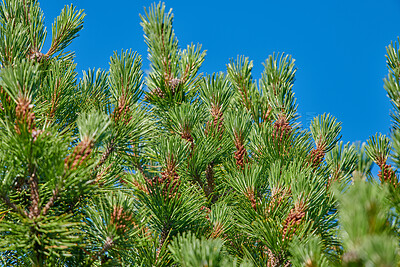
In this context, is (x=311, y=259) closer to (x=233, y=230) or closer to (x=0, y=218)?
(x=233, y=230)

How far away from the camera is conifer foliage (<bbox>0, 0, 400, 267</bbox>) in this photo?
1202 millimetres

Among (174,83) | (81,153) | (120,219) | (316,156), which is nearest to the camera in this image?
(81,153)

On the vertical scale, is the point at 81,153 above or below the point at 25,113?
below

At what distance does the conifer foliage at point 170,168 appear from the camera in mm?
1202

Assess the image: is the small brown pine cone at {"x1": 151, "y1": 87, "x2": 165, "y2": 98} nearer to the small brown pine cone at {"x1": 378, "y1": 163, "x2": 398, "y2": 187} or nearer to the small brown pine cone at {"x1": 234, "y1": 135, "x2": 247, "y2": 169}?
the small brown pine cone at {"x1": 234, "y1": 135, "x2": 247, "y2": 169}

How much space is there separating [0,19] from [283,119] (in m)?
1.36

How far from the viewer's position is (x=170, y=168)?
1630 mm

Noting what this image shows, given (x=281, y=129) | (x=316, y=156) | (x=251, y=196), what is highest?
(x=281, y=129)

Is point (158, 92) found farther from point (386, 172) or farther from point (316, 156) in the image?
point (386, 172)

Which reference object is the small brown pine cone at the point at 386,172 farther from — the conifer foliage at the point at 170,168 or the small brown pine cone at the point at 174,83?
the small brown pine cone at the point at 174,83

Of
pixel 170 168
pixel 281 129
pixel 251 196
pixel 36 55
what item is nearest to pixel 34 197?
pixel 170 168

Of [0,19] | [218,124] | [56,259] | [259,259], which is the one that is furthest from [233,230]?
[0,19]

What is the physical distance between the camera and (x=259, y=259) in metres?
1.71

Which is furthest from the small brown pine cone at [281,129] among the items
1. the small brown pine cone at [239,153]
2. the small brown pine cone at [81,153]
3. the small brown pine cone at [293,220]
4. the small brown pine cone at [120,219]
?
the small brown pine cone at [81,153]
